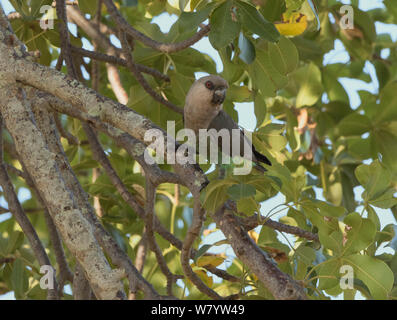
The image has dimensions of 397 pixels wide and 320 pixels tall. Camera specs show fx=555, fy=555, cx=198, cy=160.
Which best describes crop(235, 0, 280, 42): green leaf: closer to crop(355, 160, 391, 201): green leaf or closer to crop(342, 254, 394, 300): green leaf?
crop(355, 160, 391, 201): green leaf

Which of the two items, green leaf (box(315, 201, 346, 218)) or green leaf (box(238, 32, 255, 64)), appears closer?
green leaf (box(315, 201, 346, 218))

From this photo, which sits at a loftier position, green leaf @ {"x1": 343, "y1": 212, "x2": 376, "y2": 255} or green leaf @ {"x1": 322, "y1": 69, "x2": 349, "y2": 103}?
green leaf @ {"x1": 322, "y1": 69, "x2": 349, "y2": 103}

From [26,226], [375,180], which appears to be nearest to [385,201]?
[375,180]

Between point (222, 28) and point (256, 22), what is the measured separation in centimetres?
15

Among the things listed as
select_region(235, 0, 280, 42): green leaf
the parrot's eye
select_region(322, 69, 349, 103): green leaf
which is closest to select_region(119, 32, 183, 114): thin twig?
the parrot's eye

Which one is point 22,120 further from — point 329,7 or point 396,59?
point 396,59

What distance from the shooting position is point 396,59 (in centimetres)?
509

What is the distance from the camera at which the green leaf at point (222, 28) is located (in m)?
2.42

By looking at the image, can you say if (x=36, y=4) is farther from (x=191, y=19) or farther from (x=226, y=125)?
(x=226, y=125)

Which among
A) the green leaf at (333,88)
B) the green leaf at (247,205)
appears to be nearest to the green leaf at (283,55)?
the green leaf at (247,205)

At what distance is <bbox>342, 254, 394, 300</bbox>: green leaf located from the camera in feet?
7.32

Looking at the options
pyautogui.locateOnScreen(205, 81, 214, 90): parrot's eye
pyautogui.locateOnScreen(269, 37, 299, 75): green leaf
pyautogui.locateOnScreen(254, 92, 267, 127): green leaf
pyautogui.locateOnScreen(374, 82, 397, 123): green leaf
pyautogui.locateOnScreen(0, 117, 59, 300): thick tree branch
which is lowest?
pyautogui.locateOnScreen(0, 117, 59, 300): thick tree branch

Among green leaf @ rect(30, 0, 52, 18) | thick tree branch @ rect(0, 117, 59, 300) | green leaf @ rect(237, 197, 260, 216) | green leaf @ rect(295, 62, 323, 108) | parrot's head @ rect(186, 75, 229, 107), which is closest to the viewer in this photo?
green leaf @ rect(237, 197, 260, 216)
